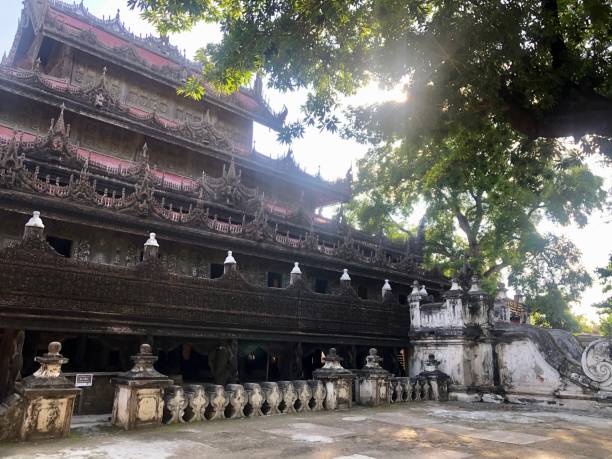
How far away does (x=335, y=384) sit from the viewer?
438 inches

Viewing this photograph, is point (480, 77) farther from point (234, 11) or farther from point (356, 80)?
point (234, 11)

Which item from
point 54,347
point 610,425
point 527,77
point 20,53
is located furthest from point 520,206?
point 20,53

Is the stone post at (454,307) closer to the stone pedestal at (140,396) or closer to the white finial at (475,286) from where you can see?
the white finial at (475,286)

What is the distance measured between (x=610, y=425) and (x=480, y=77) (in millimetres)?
7480

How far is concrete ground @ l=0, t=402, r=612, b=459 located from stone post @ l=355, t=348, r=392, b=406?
150cm

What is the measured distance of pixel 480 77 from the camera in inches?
300

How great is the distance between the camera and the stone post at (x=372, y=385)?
12.1m

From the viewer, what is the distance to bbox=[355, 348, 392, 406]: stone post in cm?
1210

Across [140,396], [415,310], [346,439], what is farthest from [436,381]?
[140,396]

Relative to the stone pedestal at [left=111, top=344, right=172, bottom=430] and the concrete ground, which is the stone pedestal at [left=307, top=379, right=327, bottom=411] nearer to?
the concrete ground

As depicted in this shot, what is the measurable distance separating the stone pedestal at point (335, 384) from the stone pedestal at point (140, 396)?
13.8 ft

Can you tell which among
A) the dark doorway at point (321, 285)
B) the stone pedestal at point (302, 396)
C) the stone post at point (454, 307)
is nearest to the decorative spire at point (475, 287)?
the stone post at point (454, 307)

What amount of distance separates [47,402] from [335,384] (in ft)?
20.6

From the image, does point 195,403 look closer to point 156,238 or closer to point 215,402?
point 215,402
